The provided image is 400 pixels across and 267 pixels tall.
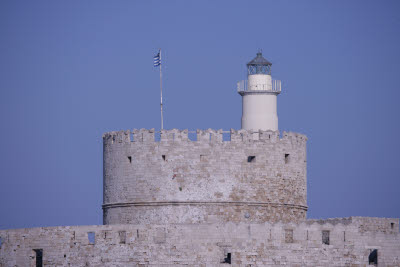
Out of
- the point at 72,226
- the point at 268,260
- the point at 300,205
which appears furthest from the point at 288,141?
the point at 72,226

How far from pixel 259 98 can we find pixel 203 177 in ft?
21.4

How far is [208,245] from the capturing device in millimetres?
51750

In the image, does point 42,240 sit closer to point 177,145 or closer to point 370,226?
point 177,145

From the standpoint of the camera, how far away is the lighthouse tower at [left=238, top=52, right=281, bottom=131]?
59.2m

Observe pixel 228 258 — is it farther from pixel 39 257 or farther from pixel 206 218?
pixel 39 257

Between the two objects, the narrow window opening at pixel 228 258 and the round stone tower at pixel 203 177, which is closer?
the narrow window opening at pixel 228 258

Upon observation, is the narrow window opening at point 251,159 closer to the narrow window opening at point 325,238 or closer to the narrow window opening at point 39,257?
the narrow window opening at point 325,238

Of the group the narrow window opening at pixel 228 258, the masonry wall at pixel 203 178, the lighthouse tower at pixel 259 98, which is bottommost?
the narrow window opening at pixel 228 258

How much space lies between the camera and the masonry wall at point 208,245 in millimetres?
51750

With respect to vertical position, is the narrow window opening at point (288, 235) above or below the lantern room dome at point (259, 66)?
below

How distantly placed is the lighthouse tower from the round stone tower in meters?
2.84

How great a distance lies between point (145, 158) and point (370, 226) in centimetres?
987

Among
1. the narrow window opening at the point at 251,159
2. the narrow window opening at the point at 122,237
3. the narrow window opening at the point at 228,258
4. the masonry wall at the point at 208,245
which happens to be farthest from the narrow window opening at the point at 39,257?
the narrow window opening at the point at 251,159

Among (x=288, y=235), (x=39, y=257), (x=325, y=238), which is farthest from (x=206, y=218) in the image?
(x=39, y=257)
